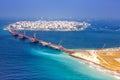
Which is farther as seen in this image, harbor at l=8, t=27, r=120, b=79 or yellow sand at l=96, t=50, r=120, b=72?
yellow sand at l=96, t=50, r=120, b=72

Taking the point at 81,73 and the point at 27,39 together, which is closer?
the point at 81,73

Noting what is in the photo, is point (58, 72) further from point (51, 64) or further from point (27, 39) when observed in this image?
point (27, 39)

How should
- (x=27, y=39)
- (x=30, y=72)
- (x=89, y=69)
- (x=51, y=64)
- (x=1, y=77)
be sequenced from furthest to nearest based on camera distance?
1. (x=27, y=39)
2. (x=51, y=64)
3. (x=89, y=69)
4. (x=30, y=72)
5. (x=1, y=77)

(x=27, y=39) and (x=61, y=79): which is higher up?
(x=27, y=39)

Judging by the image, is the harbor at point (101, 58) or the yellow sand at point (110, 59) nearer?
the harbor at point (101, 58)

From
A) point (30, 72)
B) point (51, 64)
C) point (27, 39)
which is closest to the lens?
point (30, 72)

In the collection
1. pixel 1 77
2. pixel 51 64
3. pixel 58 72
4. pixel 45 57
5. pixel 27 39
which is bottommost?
pixel 1 77

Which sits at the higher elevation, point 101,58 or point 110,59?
point 101,58

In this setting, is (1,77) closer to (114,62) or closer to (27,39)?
(114,62)

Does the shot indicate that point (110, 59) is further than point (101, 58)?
No

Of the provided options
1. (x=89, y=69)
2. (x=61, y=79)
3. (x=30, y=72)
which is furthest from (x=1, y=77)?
(x=89, y=69)
